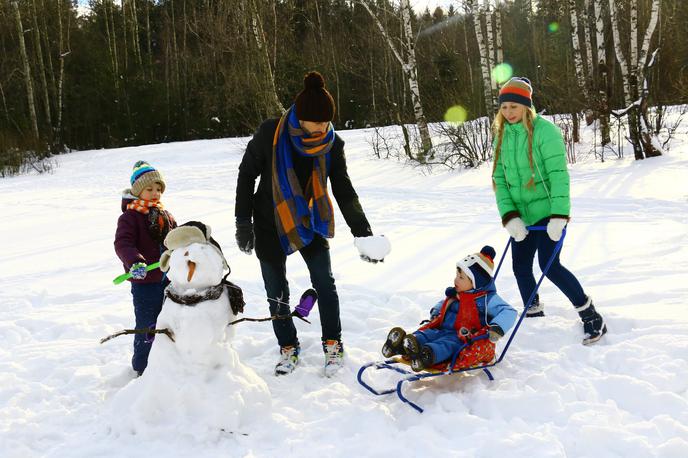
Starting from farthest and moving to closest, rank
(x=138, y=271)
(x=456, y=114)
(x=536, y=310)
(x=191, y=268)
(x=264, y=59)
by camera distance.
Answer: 1. (x=264, y=59)
2. (x=456, y=114)
3. (x=536, y=310)
4. (x=138, y=271)
5. (x=191, y=268)

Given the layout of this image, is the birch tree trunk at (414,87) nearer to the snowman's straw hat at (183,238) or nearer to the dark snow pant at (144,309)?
the dark snow pant at (144,309)

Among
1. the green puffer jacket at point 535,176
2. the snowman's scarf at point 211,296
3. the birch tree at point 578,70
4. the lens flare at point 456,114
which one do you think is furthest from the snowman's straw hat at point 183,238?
the birch tree at point 578,70

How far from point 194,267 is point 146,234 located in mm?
784

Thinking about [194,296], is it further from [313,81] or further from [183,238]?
[313,81]

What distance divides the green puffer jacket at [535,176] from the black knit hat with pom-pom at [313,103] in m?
1.31

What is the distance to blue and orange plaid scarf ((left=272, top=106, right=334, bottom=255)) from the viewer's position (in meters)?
3.23

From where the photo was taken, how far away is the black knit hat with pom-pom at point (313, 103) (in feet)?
10.3

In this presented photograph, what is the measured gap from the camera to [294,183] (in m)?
3.28

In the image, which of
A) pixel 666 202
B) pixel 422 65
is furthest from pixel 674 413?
pixel 422 65

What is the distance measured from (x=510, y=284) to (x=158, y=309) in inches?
121

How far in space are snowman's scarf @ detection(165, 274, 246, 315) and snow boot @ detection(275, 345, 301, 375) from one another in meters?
0.75

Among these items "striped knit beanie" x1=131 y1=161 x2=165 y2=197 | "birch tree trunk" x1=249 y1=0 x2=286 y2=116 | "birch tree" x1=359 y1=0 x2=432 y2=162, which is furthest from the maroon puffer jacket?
"birch tree trunk" x1=249 y1=0 x2=286 y2=116

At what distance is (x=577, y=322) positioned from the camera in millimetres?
3877

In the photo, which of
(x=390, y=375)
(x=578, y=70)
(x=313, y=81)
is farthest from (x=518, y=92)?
(x=578, y=70)
